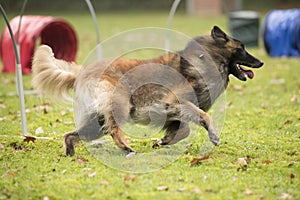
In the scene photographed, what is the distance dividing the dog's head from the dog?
0.01 metres

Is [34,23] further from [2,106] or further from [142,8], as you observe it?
[142,8]

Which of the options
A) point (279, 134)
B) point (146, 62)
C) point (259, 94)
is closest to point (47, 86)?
point (146, 62)

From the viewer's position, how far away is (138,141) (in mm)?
6625

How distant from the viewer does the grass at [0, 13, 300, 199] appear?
15.3 ft

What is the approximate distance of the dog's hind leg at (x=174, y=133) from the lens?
20.5ft

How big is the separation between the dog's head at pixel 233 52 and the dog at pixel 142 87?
0.01 metres

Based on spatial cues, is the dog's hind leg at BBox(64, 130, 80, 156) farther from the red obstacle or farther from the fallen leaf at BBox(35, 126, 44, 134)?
the red obstacle

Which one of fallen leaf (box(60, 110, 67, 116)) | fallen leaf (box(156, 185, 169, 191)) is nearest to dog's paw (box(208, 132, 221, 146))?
fallen leaf (box(156, 185, 169, 191))

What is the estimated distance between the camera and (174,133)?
20.7 feet

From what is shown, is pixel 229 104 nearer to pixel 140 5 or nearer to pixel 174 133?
pixel 174 133

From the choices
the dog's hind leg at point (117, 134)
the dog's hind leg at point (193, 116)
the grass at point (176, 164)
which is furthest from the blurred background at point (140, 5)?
the dog's hind leg at point (117, 134)

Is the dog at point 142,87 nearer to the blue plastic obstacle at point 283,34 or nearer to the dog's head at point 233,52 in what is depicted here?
the dog's head at point 233,52

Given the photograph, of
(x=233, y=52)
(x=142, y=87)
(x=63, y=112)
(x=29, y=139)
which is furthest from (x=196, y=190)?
(x=63, y=112)

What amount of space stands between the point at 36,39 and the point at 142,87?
6.32m
